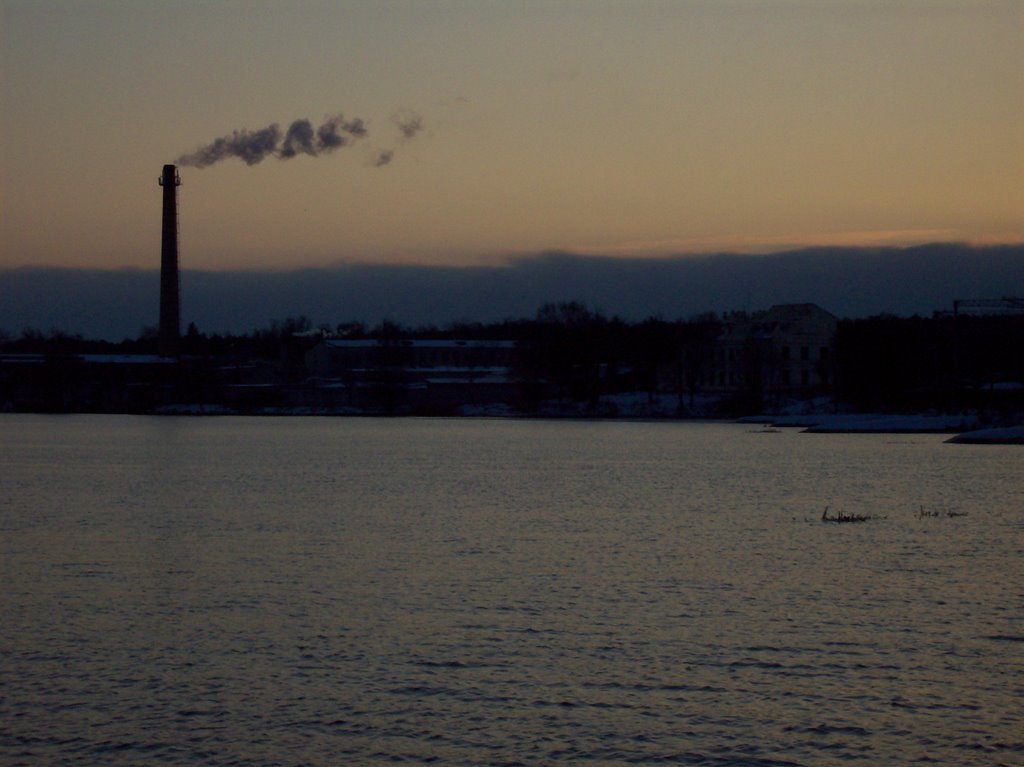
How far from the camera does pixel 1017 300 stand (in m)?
99.1

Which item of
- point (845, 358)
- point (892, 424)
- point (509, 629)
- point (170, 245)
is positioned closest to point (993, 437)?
point (892, 424)

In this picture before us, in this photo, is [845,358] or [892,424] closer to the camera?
[892,424]

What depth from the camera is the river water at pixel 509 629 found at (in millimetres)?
13711

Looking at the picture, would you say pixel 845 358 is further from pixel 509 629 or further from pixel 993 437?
pixel 509 629

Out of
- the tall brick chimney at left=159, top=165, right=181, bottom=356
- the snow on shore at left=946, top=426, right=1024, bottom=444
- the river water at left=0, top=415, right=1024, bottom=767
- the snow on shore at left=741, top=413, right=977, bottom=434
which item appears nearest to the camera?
the river water at left=0, top=415, right=1024, bottom=767

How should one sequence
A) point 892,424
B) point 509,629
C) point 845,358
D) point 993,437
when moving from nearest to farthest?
1. point 509,629
2. point 993,437
3. point 892,424
4. point 845,358

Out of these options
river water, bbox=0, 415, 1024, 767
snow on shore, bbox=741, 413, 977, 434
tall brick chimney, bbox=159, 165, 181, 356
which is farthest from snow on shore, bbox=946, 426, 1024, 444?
tall brick chimney, bbox=159, 165, 181, 356

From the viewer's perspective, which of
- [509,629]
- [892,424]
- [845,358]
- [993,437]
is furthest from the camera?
[845,358]

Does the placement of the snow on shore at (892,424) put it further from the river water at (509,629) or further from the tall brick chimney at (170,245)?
the tall brick chimney at (170,245)

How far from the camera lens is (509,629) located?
18.7 metres

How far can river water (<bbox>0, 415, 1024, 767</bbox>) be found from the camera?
45.0 feet

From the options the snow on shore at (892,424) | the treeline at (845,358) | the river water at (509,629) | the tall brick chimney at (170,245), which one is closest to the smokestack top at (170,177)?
the tall brick chimney at (170,245)

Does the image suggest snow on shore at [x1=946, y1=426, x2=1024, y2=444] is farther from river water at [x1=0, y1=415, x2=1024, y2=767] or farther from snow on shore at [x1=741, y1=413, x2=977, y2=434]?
river water at [x1=0, y1=415, x2=1024, y2=767]

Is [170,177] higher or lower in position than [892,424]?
higher
